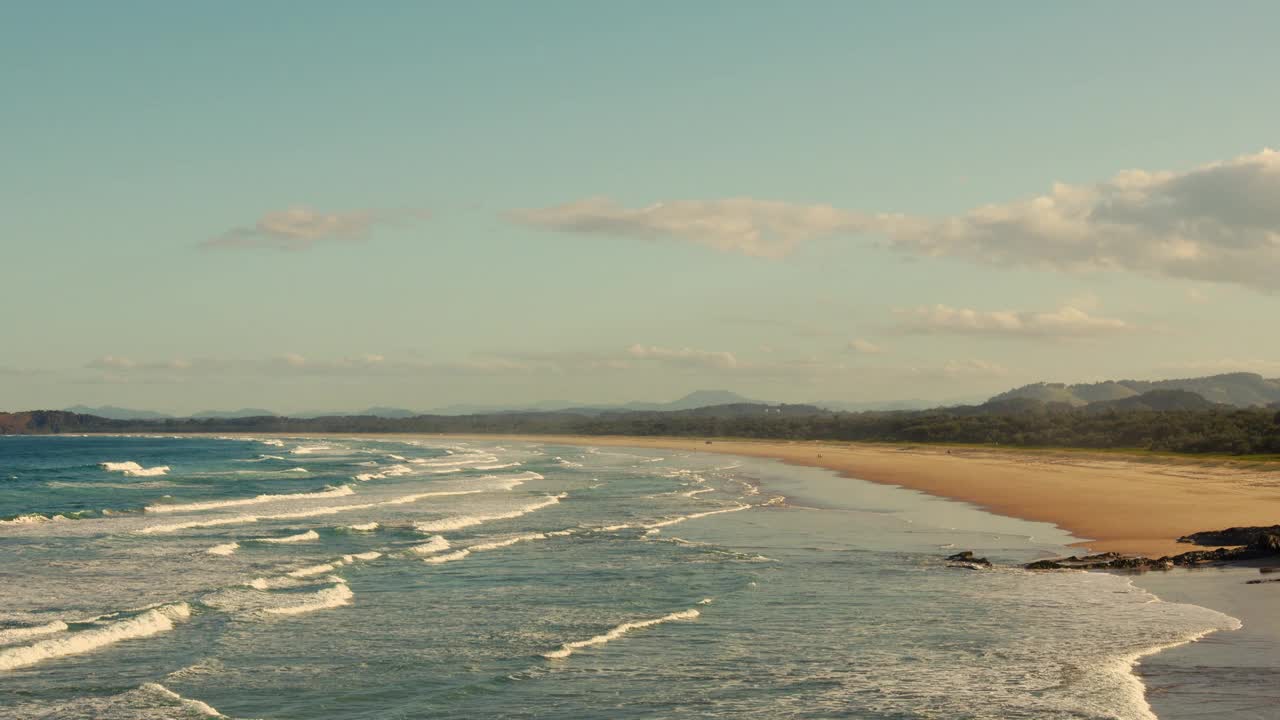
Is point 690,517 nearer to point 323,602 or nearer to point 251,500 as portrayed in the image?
point 323,602

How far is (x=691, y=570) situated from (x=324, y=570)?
8237 millimetres

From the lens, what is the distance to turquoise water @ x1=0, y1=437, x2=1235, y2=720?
507 inches

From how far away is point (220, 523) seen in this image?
114 feet

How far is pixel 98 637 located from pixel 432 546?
11.8 m

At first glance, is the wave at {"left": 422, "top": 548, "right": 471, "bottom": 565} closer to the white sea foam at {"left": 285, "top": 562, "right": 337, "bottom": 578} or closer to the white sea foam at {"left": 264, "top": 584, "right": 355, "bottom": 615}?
the white sea foam at {"left": 285, "top": 562, "right": 337, "bottom": 578}

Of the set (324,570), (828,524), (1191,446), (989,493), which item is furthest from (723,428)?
(324,570)

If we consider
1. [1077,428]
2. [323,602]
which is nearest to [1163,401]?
[1077,428]

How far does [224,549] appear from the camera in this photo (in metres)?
27.6

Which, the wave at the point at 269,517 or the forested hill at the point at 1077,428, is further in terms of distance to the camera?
the forested hill at the point at 1077,428

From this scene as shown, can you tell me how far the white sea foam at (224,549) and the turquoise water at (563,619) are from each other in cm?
6

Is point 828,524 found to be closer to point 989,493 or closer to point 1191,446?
point 989,493

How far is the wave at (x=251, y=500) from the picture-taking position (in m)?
40.8

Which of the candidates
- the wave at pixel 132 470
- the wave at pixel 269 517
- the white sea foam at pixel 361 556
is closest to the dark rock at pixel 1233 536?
the white sea foam at pixel 361 556

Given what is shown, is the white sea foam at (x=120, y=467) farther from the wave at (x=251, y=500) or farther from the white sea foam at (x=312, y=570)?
the white sea foam at (x=312, y=570)
